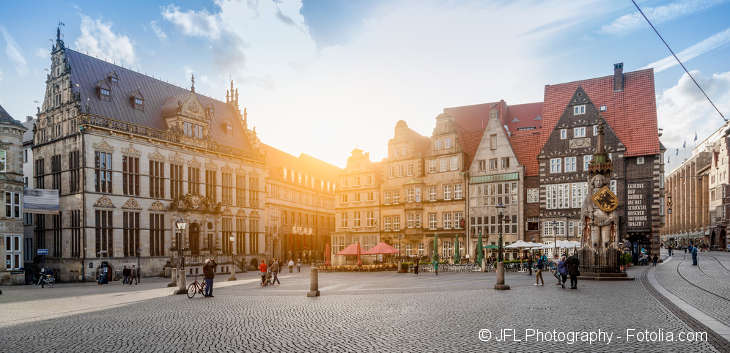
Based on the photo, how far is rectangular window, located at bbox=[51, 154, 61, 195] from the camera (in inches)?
1797

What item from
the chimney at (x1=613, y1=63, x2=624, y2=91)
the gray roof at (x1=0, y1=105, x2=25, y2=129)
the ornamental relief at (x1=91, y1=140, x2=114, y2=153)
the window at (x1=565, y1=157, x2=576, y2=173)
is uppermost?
the chimney at (x1=613, y1=63, x2=624, y2=91)

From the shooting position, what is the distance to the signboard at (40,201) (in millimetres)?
41719

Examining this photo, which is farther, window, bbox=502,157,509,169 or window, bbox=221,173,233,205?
window, bbox=221,173,233,205

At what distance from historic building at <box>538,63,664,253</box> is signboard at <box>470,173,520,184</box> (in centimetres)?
277

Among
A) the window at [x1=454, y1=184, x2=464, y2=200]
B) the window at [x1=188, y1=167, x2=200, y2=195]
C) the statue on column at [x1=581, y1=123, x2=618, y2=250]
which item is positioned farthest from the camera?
the window at [x1=454, y1=184, x2=464, y2=200]

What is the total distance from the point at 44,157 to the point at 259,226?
75.8 ft

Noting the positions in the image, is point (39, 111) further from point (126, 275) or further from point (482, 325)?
point (482, 325)

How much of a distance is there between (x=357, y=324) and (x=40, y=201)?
3867cm

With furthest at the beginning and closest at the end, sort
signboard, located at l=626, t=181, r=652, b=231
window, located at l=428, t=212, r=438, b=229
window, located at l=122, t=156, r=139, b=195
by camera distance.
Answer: window, located at l=428, t=212, r=438, b=229
signboard, located at l=626, t=181, r=652, b=231
window, located at l=122, t=156, r=139, b=195

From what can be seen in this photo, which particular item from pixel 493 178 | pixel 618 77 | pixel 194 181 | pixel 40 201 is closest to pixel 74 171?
pixel 40 201

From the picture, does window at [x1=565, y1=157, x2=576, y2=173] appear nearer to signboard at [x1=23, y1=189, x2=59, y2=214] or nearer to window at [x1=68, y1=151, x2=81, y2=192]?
window at [x1=68, y1=151, x2=81, y2=192]

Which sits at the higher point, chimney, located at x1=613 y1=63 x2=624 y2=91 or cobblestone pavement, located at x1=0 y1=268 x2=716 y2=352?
chimney, located at x1=613 y1=63 x2=624 y2=91

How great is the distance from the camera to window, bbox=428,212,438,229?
5878cm

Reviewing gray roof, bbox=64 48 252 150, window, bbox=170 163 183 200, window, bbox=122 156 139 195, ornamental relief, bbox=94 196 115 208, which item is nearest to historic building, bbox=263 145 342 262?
gray roof, bbox=64 48 252 150
